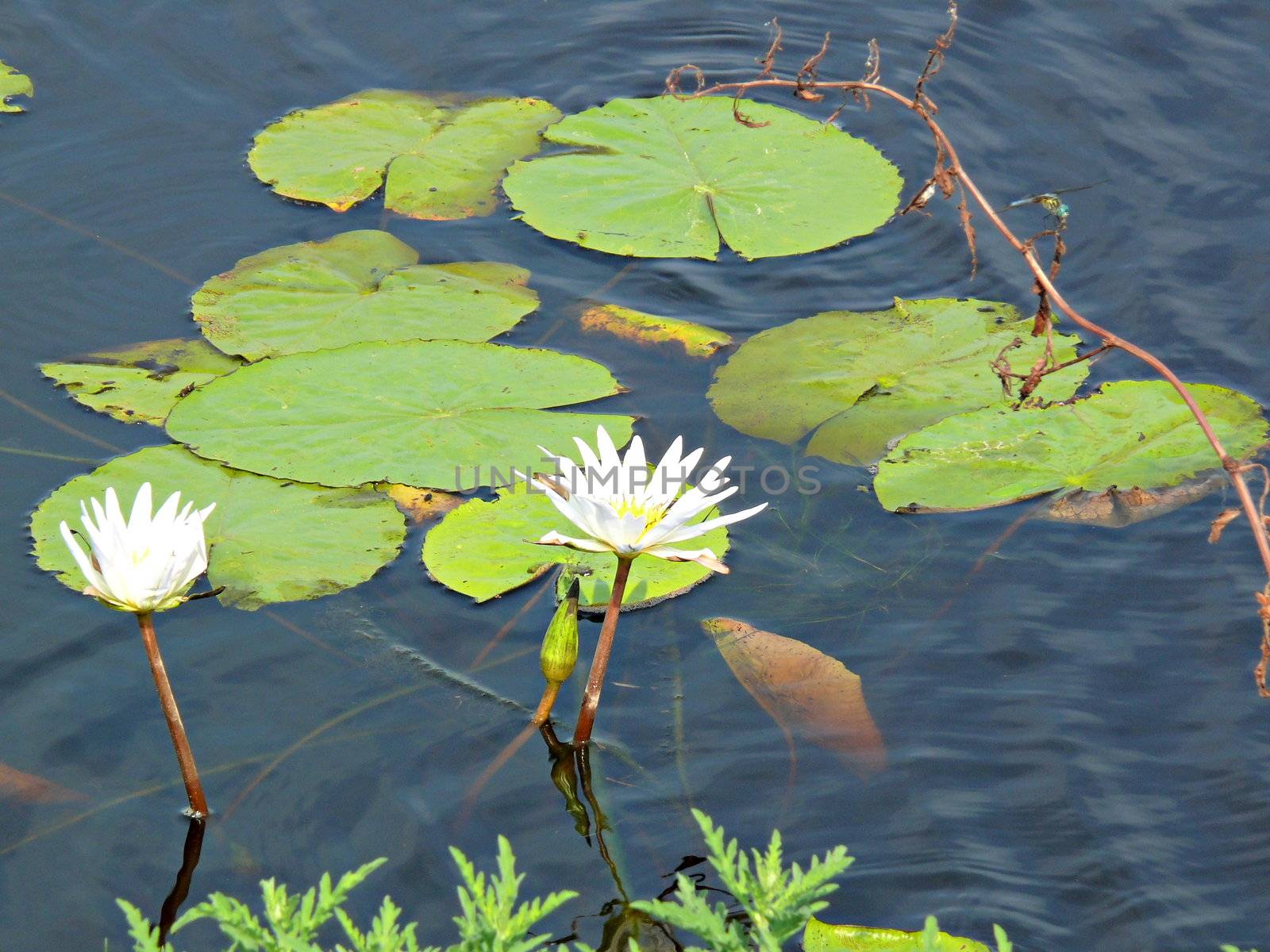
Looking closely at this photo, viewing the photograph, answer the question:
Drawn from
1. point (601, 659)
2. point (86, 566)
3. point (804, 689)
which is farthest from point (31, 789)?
point (804, 689)

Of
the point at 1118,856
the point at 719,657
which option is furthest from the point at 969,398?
the point at 1118,856

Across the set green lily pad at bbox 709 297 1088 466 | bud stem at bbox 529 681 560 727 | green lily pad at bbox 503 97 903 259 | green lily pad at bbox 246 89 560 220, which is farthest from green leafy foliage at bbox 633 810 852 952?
green lily pad at bbox 246 89 560 220

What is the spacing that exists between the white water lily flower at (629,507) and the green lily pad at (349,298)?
5.52 ft

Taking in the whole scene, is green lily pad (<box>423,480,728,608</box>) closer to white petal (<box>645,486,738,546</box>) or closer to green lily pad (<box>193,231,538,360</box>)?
white petal (<box>645,486,738,546</box>)

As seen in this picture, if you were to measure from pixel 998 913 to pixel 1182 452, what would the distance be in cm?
177

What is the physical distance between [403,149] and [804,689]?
3378 millimetres

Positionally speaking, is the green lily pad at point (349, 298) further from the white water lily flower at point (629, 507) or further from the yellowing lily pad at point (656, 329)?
the white water lily flower at point (629, 507)

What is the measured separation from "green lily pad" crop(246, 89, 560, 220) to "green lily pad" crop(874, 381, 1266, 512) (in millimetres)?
2412

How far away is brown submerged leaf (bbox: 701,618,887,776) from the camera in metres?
3.16

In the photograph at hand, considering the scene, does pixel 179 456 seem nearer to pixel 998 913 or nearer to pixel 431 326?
pixel 431 326

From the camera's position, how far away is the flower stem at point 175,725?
2.51 meters

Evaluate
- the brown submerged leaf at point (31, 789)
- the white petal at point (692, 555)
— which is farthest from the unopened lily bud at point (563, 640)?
the brown submerged leaf at point (31, 789)

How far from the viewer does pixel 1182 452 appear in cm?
374

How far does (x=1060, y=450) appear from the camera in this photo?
12.3ft
